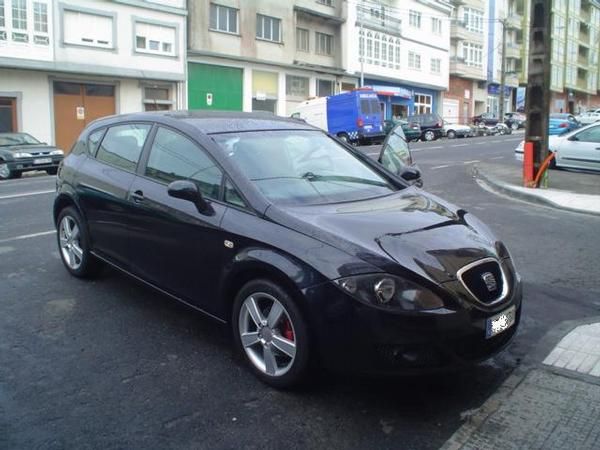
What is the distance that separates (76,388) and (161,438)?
31.6 inches

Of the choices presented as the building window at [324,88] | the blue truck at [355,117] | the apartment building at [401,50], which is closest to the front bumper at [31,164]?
the blue truck at [355,117]

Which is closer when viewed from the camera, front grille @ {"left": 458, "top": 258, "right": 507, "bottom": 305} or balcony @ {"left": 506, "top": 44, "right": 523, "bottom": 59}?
front grille @ {"left": 458, "top": 258, "right": 507, "bottom": 305}

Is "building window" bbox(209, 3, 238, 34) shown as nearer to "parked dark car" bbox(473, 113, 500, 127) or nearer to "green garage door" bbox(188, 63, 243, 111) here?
"green garage door" bbox(188, 63, 243, 111)

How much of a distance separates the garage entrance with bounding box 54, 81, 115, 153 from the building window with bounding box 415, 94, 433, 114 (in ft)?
96.7

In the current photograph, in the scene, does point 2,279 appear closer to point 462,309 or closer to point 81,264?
point 81,264

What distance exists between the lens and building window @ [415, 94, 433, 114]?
2002 inches

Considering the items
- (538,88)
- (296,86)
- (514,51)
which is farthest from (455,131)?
(514,51)

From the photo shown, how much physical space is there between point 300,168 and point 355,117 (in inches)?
1033

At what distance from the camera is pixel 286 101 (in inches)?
1470

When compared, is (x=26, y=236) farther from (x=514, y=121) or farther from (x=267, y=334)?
(x=514, y=121)

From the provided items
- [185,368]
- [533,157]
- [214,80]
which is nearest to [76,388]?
[185,368]

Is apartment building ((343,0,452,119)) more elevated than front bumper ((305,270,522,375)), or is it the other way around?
apartment building ((343,0,452,119))

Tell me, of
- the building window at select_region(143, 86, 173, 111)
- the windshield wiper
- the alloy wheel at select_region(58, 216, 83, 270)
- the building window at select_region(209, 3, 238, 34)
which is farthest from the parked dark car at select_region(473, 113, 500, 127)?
the windshield wiper

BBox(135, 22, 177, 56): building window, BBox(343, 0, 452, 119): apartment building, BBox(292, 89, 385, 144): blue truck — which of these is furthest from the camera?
BBox(343, 0, 452, 119): apartment building
